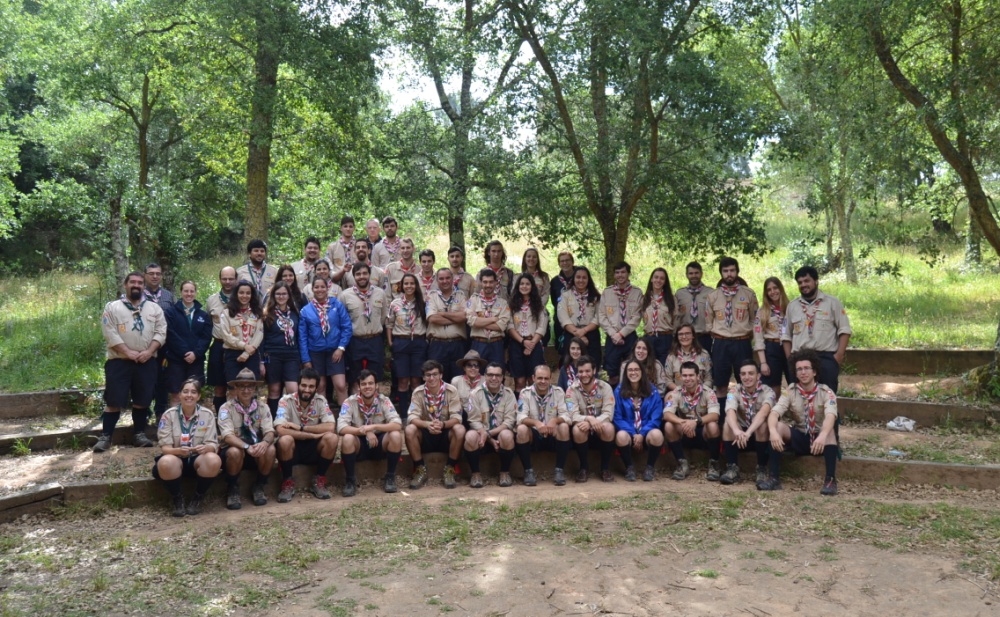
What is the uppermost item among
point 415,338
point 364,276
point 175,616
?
point 364,276

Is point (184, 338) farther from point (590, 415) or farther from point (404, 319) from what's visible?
point (590, 415)

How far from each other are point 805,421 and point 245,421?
4.86 m

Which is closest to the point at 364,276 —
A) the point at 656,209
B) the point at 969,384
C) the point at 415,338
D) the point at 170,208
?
the point at 415,338

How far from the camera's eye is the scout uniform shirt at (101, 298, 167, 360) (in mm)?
7992

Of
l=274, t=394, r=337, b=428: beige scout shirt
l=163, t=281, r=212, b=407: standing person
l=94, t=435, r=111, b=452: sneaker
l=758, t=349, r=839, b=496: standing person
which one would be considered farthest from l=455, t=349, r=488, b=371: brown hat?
l=94, t=435, r=111, b=452: sneaker

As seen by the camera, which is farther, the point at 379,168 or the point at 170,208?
the point at 170,208

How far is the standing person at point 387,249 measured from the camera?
9.87 m

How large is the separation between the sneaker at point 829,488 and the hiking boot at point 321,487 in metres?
3.99

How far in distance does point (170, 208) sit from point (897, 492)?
12775 millimetres

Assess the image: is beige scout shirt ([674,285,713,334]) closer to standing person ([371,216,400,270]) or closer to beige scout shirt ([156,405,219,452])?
standing person ([371,216,400,270])

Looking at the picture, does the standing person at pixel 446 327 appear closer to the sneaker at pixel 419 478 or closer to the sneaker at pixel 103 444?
the sneaker at pixel 419 478

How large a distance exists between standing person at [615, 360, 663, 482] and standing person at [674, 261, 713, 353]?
46.7 inches

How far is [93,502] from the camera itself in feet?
22.6

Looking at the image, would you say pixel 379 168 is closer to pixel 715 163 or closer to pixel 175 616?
pixel 715 163
